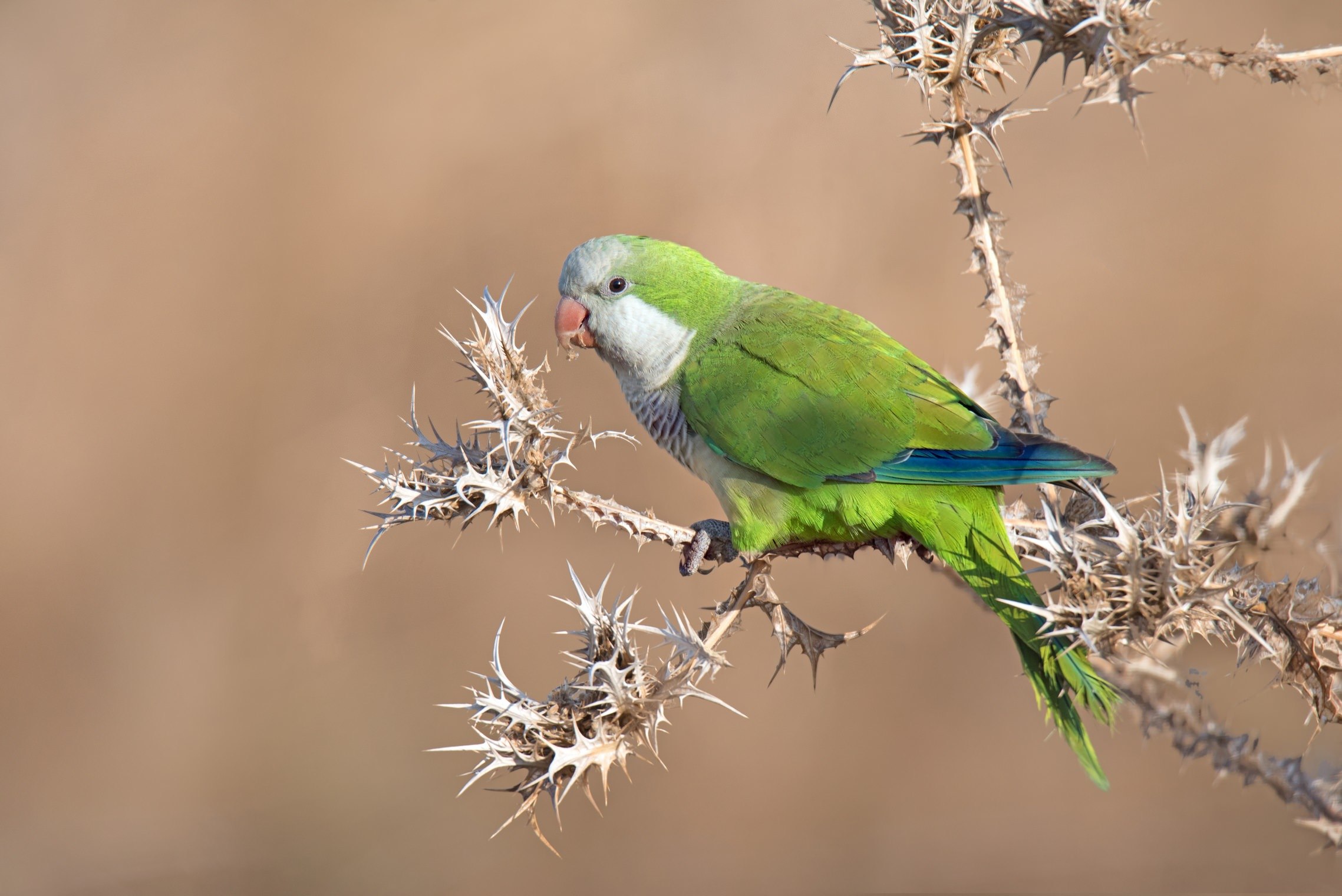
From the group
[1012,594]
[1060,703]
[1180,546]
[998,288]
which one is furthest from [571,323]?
[1180,546]

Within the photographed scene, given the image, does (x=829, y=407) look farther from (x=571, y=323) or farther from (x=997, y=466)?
(x=571, y=323)

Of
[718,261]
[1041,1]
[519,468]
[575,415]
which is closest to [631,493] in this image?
[575,415]

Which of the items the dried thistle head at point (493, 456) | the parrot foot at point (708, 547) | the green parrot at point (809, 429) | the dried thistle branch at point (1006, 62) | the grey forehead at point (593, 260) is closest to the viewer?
the dried thistle branch at point (1006, 62)

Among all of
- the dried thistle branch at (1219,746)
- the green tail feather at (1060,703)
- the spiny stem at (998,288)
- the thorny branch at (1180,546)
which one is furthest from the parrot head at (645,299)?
the dried thistle branch at (1219,746)

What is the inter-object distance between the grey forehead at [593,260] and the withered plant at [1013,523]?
85 cm

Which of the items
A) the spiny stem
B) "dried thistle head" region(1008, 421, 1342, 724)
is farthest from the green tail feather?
the spiny stem

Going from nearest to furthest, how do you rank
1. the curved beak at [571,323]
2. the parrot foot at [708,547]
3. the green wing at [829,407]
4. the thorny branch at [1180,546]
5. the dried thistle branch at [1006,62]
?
the thorny branch at [1180,546] < the dried thistle branch at [1006,62] < the green wing at [829,407] < the parrot foot at [708,547] < the curved beak at [571,323]

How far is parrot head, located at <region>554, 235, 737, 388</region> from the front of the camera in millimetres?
3092

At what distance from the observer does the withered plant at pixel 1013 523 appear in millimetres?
1736

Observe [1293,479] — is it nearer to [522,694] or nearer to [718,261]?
[522,694]

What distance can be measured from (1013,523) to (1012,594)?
0.72 ft

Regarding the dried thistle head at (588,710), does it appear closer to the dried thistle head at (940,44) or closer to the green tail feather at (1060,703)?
the green tail feather at (1060,703)

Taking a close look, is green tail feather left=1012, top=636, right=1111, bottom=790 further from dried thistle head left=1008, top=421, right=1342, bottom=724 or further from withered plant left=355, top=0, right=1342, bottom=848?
dried thistle head left=1008, top=421, right=1342, bottom=724

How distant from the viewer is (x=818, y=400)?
2773mm
